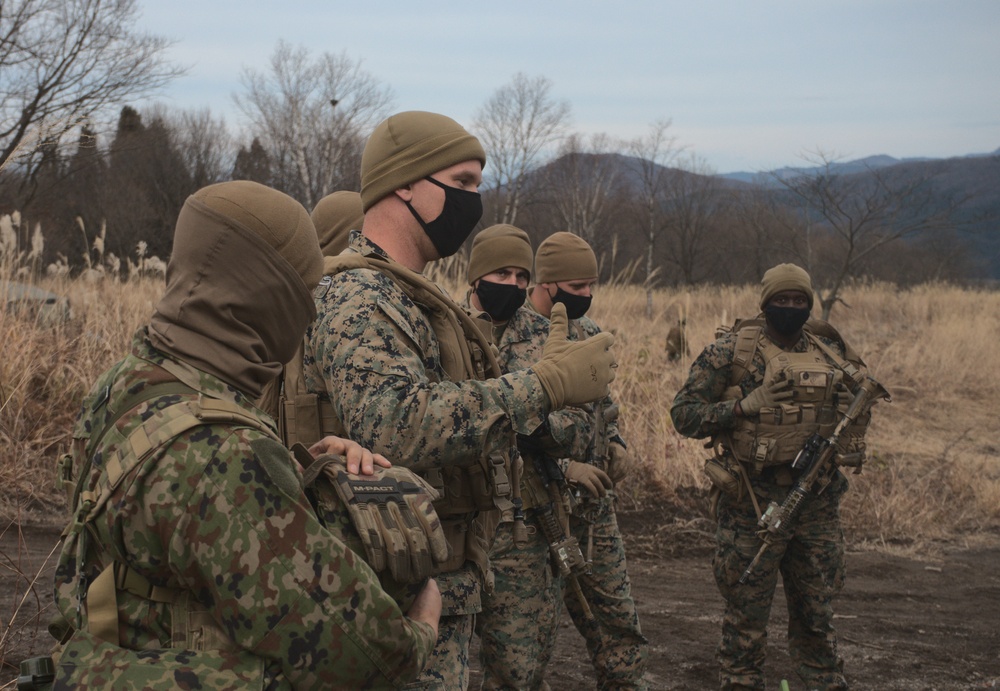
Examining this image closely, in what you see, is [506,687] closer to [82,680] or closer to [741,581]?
[741,581]

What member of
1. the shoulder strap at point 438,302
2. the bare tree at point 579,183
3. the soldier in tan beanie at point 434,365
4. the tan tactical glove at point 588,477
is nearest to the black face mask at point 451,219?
the soldier in tan beanie at point 434,365

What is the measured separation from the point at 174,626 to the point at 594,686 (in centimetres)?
345

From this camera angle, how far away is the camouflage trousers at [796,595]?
443 cm

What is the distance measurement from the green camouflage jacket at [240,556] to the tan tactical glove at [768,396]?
347 cm

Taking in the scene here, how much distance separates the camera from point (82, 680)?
1.38 m

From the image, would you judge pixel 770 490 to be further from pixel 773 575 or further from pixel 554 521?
pixel 554 521

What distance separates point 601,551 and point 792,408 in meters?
1.28

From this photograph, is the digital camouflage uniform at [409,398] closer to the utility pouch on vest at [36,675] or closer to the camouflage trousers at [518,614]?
the utility pouch on vest at [36,675]

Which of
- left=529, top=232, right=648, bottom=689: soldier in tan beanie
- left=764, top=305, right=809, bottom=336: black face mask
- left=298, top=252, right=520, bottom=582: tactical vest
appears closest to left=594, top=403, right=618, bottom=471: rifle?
left=529, top=232, right=648, bottom=689: soldier in tan beanie

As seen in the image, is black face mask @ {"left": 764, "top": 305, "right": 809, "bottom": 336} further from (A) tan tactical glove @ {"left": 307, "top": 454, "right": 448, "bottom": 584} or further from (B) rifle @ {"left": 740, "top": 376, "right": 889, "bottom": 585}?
(A) tan tactical glove @ {"left": 307, "top": 454, "right": 448, "bottom": 584}

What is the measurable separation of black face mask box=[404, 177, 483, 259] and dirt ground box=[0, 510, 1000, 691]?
2.13 meters

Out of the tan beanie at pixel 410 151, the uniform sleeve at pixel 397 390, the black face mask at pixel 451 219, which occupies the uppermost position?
the tan beanie at pixel 410 151

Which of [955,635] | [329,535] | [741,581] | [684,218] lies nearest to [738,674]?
[741,581]

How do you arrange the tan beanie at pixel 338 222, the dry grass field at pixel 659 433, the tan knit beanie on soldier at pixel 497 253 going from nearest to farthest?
the tan beanie at pixel 338 222
the tan knit beanie on soldier at pixel 497 253
the dry grass field at pixel 659 433
